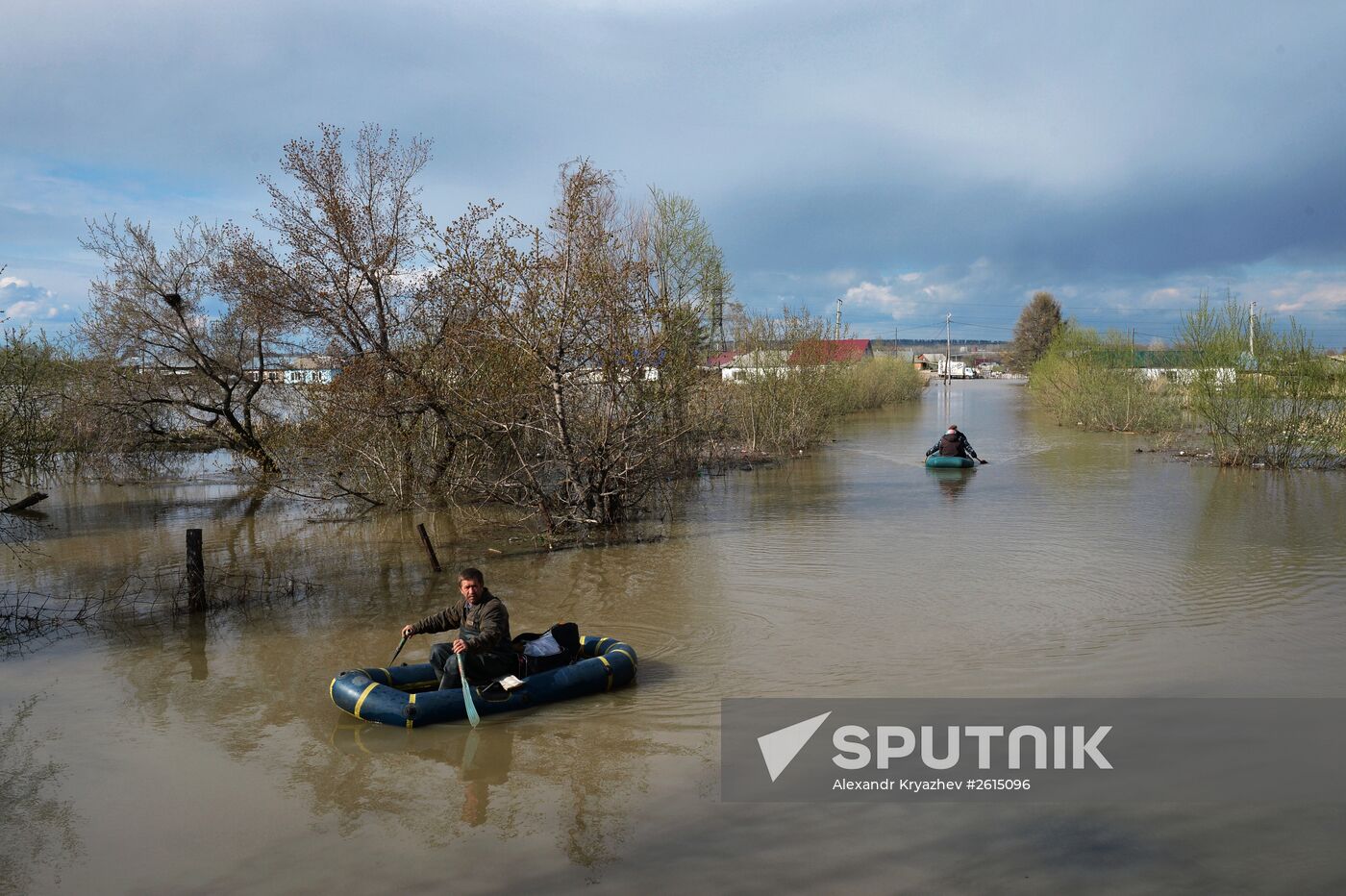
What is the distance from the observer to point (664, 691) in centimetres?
853

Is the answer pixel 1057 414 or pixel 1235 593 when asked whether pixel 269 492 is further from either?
pixel 1057 414

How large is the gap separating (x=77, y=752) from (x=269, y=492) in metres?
15.9

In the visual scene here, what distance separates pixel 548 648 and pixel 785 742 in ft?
7.38

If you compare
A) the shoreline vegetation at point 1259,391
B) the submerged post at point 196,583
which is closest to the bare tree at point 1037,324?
the shoreline vegetation at point 1259,391

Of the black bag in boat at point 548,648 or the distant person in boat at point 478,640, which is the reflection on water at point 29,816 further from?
the black bag in boat at point 548,648

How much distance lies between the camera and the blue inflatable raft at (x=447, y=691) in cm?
766

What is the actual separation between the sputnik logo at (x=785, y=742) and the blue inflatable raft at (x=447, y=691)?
156 centimetres

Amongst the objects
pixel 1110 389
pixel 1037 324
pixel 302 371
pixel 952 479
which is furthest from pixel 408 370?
pixel 1037 324

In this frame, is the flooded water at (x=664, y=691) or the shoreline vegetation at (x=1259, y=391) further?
the shoreline vegetation at (x=1259, y=391)

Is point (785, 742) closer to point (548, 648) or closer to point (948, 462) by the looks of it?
point (548, 648)

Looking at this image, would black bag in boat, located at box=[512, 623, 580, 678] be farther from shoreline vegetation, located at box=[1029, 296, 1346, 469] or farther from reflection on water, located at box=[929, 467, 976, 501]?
shoreline vegetation, located at box=[1029, 296, 1346, 469]

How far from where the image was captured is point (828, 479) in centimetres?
2370

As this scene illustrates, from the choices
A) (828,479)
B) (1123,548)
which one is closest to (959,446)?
(828,479)

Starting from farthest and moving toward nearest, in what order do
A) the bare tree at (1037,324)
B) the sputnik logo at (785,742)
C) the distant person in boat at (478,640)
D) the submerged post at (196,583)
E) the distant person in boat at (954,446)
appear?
the bare tree at (1037,324) → the distant person in boat at (954,446) → the submerged post at (196,583) → the distant person in boat at (478,640) → the sputnik logo at (785,742)
